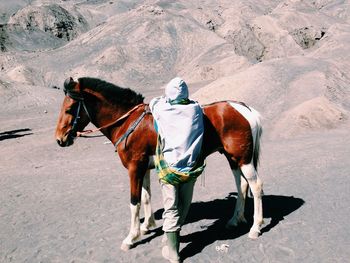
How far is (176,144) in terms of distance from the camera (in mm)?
4902

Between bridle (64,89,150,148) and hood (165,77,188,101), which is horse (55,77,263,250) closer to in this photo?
bridle (64,89,150,148)

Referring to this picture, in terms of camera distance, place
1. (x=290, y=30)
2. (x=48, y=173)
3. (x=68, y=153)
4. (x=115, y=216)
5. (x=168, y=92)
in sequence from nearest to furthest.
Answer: (x=168, y=92), (x=115, y=216), (x=48, y=173), (x=68, y=153), (x=290, y=30)

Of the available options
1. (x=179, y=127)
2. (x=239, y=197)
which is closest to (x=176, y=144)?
(x=179, y=127)

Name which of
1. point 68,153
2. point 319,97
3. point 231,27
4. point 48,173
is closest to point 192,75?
point 231,27

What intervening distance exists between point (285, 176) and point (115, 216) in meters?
4.09

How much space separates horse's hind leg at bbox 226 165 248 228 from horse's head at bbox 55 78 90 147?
2455 millimetres

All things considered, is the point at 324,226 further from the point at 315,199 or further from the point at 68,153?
the point at 68,153

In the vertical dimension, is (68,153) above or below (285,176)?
below

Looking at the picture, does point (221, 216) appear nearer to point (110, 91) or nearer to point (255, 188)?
point (255, 188)

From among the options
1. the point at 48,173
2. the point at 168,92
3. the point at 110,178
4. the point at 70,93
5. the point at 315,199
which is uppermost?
the point at 168,92

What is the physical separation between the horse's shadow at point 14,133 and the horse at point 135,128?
13.8 m

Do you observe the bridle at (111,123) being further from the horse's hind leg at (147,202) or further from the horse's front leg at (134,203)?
the horse's hind leg at (147,202)

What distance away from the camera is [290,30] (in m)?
43.2

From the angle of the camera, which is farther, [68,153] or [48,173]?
[68,153]
